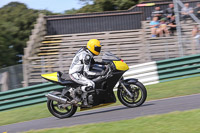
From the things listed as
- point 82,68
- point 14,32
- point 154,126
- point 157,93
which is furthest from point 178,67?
point 14,32

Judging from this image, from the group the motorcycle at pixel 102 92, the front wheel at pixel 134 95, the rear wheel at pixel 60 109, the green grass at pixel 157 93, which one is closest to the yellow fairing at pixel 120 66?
the motorcycle at pixel 102 92

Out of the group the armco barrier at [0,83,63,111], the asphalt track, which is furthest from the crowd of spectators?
the asphalt track

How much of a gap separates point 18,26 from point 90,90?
21.4 meters

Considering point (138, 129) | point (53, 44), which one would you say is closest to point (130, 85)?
point (138, 129)

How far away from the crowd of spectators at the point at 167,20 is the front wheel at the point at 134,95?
7841 mm

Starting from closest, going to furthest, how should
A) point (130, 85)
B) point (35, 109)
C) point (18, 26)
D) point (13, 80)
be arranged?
1. point (130, 85)
2. point (35, 109)
3. point (13, 80)
4. point (18, 26)

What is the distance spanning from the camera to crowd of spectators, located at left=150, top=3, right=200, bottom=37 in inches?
590

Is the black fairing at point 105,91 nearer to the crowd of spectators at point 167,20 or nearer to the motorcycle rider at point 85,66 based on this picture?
the motorcycle rider at point 85,66

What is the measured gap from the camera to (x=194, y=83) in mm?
10672

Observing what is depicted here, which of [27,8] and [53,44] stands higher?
[27,8]

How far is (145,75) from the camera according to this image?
12016mm

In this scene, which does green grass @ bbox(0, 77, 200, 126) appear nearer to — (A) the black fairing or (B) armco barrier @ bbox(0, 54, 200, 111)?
(B) armco barrier @ bbox(0, 54, 200, 111)

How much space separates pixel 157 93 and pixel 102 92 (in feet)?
9.49

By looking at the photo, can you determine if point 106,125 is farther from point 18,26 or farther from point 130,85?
point 18,26
